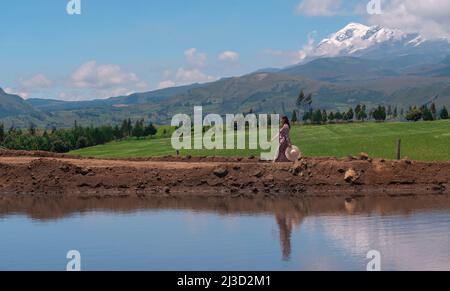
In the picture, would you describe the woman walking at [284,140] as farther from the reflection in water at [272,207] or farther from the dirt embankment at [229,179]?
the reflection in water at [272,207]

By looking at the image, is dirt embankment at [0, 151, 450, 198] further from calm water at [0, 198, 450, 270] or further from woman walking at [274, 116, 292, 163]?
calm water at [0, 198, 450, 270]

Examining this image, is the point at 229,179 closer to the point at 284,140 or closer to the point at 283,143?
the point at 283,143

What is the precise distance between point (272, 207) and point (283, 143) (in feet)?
30.6

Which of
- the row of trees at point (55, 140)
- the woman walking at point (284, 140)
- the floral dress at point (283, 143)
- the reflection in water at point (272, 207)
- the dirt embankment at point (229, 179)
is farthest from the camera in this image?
the row of trees at point (55, 140)

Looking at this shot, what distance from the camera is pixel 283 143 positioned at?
151 ft

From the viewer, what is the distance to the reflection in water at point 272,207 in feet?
104

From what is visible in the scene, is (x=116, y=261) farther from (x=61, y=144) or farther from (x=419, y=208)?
(x=61, y=144)

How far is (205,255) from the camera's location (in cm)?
2364

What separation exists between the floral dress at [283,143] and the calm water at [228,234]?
5.57m

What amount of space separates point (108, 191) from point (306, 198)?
1300 cm

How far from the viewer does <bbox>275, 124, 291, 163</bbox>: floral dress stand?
44000 mm

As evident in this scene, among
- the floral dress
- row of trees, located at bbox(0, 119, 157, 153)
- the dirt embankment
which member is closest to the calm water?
the dirt embankment

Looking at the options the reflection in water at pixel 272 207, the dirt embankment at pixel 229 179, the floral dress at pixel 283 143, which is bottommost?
the reflection in water at pixel 272 207

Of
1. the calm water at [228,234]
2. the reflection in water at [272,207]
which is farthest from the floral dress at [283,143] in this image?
the calm water at [228,234]
